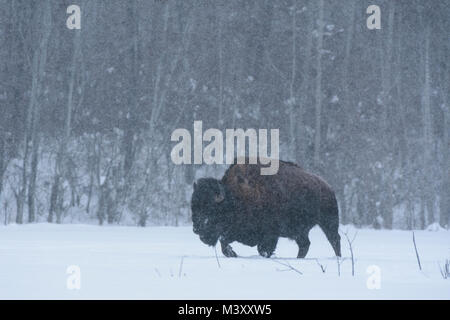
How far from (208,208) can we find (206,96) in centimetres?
1454

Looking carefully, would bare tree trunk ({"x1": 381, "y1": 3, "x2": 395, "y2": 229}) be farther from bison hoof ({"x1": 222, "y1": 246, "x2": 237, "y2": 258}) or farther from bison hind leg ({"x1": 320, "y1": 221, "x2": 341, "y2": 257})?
bison hoof ({"x1": 222, "y1": 246, "x2": 237, "y2": 258})

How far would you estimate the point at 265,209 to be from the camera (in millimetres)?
8883

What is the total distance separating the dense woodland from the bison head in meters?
12.3

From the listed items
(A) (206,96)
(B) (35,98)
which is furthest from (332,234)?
(A) (206,96)

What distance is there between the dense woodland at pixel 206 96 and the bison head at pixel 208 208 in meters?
12.3

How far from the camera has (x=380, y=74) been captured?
22.9 metres

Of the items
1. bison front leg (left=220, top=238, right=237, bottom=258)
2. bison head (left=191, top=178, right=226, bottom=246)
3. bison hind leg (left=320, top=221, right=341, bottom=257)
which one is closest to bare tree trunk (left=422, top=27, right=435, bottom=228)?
bison hind leg (left=320, top=221, right=341, bottom=257)

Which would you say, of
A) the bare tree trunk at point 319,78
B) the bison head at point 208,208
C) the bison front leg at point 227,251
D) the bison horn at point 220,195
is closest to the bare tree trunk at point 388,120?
the bare tree trunk at point 319,78

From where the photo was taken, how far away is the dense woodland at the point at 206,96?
21.1 metres

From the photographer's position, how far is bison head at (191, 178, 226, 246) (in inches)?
330

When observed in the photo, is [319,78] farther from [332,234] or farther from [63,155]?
[332,234]

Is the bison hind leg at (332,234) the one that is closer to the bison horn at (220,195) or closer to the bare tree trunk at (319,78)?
the bison horn at (220,195)

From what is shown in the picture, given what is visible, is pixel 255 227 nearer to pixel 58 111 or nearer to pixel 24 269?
pixel 24 269

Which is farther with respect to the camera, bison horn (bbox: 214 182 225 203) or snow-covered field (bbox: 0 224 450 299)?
bison horn (bbox: 214 182 225 203)
